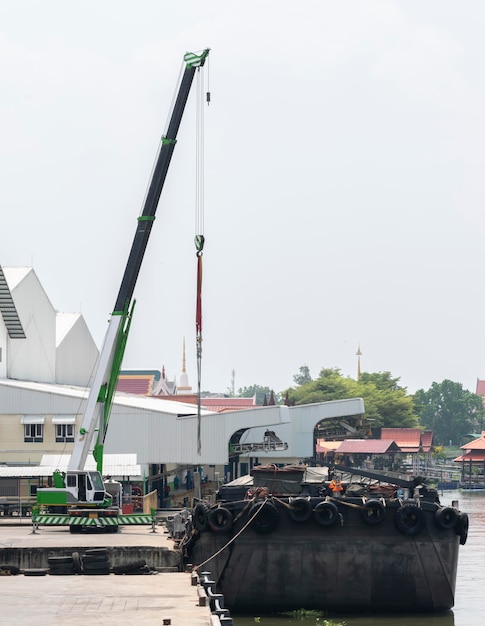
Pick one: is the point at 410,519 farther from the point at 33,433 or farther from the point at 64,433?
the point at 33,433

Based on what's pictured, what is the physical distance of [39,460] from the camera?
77.6m

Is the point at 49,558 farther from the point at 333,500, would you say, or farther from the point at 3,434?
the point at 3,434

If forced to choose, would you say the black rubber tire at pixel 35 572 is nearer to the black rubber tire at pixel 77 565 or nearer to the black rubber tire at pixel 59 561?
the black rubber tire at pixel 59 561

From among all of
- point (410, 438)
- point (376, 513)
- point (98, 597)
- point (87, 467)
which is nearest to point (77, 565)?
point (98, 597)

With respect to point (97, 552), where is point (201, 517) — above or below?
above

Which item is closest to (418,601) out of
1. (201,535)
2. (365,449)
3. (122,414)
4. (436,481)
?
(201,535)

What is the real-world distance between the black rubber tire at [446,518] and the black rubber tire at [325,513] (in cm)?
312

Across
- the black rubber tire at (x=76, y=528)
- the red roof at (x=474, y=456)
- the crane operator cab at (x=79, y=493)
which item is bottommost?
the black rubber tire at (x=76, y=528)

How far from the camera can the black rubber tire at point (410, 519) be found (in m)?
40.8

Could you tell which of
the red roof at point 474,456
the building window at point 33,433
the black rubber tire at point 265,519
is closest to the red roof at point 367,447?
the red roof at point 474,456

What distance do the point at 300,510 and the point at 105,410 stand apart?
14637 millimetres

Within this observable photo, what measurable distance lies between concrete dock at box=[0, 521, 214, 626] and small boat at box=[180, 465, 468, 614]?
2098mm

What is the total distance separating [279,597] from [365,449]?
123574 mm

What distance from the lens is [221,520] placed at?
41250 millimetres
